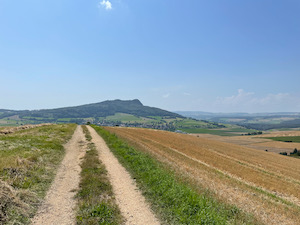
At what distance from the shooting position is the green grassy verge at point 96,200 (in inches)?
360

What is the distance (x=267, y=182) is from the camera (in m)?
24.2

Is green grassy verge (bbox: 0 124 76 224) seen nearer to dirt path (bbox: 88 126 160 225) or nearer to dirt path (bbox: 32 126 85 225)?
dirt path (bbox: 32 126 85 225)

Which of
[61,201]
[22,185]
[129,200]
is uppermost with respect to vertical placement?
[22,185]

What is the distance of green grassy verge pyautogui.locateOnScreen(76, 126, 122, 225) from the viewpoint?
915 centimetres

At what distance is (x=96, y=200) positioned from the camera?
1099 centimetres

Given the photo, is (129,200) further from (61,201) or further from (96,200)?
(61,201)

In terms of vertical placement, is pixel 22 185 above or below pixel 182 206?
above

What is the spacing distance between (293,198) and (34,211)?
24.5 metres

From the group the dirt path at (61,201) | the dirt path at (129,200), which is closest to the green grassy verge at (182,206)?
the dirt path at (129,200)

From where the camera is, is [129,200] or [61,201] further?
[129,200]

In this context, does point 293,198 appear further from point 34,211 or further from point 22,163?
point 22,163

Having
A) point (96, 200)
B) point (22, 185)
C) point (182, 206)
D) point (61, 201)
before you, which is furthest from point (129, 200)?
point (22, 185)

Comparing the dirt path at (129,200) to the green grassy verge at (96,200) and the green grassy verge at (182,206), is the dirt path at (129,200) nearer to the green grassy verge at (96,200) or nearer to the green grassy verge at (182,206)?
the green grassy verge at (96,200)

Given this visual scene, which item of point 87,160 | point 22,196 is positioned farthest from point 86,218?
point 87,160
